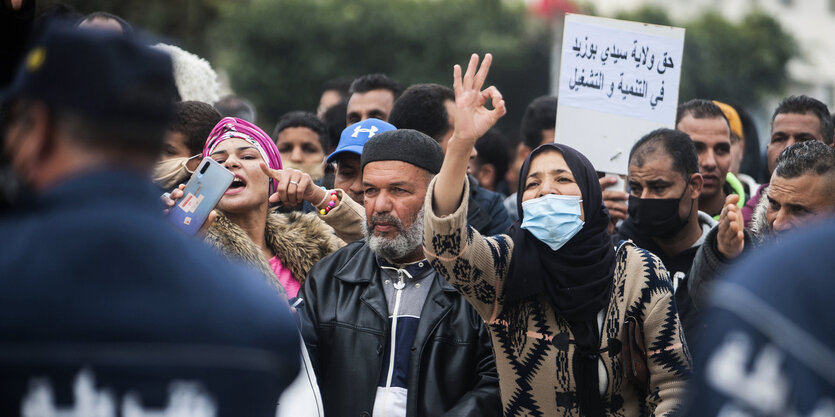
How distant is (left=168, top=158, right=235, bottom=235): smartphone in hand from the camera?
4223mm

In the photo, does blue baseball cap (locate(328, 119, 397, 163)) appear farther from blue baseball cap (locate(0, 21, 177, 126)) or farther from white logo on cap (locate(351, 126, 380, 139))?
blue baseball cap (locate(0, 21, 177, 126))

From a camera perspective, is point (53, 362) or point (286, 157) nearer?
A: point (53, 362)

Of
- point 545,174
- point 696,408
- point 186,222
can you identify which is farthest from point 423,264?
point 696,408

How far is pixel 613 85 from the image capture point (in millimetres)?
6090

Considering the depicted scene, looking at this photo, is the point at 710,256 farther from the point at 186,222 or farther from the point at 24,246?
the point at 24,246

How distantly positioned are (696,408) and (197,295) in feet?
3.23

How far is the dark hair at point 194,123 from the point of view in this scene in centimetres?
546

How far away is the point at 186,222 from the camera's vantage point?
4.21 meters

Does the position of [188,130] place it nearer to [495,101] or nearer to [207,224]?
[207,224]

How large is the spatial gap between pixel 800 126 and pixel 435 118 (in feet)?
7.43

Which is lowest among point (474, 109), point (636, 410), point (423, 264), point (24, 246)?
point (636, 410)

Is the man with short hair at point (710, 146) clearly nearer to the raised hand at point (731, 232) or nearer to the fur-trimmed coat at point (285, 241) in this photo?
the raised hand at point (731, 232)

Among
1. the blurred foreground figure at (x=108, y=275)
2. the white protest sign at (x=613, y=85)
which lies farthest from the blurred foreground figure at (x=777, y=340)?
the white protest sign at (x=613, y=85)

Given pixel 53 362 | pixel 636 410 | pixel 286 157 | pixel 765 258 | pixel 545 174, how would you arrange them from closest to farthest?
pixel 53 362
pixel 765 258
pixel 636 410
pixel 545 174
pixel 286 157
